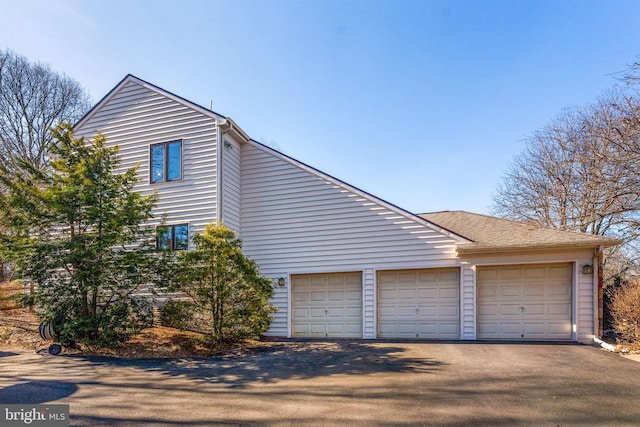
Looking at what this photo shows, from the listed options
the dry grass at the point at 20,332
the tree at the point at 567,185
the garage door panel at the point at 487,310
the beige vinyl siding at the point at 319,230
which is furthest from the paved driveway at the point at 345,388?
the tree at the point at 567,185

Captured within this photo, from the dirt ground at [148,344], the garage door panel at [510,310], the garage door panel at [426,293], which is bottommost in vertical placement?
the dirt ground at [148,344]

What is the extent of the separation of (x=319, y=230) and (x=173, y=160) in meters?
5.53

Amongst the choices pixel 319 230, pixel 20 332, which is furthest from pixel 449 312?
pixel 20 332

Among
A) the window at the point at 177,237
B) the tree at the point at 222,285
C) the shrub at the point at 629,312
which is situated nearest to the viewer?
the shrub at the point at 629,312

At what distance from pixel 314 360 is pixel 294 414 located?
3154 mm

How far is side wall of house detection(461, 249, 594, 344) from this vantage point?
28.9 feet

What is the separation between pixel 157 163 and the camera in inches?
460

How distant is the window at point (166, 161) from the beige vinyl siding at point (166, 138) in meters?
0.17

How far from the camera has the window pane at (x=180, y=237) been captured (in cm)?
1086

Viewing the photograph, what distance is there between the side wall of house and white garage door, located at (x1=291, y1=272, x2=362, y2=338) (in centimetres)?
311

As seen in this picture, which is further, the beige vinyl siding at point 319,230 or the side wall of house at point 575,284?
the beige vinyl siding at point 319,230

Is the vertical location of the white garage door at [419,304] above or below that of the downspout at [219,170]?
below

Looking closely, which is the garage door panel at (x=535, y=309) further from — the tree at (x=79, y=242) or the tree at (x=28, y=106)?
the tree at (x=28, y=106)

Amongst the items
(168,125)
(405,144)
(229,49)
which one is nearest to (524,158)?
(405,144)
